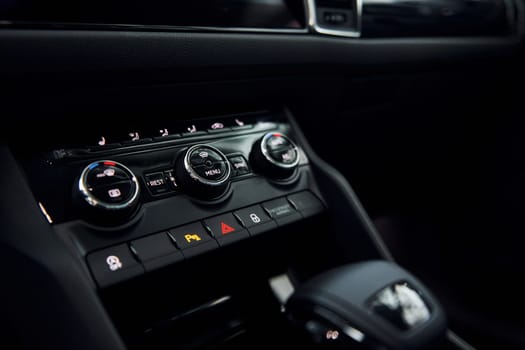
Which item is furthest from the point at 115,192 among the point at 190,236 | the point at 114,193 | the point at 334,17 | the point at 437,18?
the point at 437,18

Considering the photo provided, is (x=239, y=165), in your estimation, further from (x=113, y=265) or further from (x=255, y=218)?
(x=113, y=265)

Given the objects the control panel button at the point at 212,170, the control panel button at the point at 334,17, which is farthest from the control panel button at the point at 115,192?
the control panel button at the point at 334,17

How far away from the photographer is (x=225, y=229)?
633 mm

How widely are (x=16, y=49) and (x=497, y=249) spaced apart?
135cm

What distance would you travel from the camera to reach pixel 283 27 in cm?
74

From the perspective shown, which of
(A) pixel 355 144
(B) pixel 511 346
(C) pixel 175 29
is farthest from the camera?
(B) pixel 511 346

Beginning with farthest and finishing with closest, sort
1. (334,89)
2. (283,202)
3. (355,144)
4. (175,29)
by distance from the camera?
(355,144), (334,89), (283,202), (175,29)

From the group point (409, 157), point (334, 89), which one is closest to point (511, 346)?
point (409, 157)

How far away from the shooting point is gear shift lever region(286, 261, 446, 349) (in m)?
0.49

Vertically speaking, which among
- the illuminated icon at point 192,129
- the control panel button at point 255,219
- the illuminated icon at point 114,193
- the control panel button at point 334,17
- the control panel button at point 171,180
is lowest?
the control panel button at point 255,219

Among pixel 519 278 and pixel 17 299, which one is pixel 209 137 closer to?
pixel 17 299

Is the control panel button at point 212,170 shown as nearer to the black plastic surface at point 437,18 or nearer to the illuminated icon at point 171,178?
the illuminated icon at point 171,178

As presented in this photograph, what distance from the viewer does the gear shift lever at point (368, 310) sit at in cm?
49

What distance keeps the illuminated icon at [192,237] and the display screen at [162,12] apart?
283 millimetres
